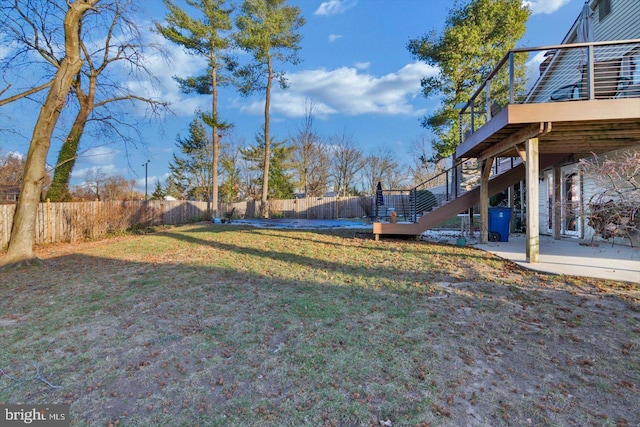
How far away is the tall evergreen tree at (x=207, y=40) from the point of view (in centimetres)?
1697

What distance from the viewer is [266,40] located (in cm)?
1892

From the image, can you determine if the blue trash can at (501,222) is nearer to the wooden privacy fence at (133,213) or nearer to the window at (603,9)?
the window at (603,9)

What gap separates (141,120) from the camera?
9.70m

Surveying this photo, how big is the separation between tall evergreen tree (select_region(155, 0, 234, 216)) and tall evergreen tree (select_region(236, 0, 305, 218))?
3.52 ft

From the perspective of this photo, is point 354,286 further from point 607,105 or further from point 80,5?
point 80,5

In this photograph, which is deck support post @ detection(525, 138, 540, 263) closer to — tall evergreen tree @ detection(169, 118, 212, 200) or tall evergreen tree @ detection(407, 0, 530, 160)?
tall evergreen tree @ detection(407, 0, 530, 160)

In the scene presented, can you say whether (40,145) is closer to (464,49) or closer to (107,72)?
(107,72)

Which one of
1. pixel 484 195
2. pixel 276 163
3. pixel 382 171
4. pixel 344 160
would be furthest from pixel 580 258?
pixel 382 171

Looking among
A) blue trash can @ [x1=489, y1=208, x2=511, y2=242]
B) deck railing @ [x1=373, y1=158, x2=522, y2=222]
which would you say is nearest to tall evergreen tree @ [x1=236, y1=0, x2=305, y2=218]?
deck railing @ [x1=373, y1=158, x2=522, y2=222]

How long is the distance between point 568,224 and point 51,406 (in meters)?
12.1

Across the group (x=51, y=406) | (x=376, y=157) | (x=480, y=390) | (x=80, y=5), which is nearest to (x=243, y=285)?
(x=51, y=406)

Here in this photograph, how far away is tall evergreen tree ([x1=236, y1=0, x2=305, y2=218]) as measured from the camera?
18906 mm

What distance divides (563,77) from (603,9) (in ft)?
6.06

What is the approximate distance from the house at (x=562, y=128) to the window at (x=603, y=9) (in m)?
0.03
